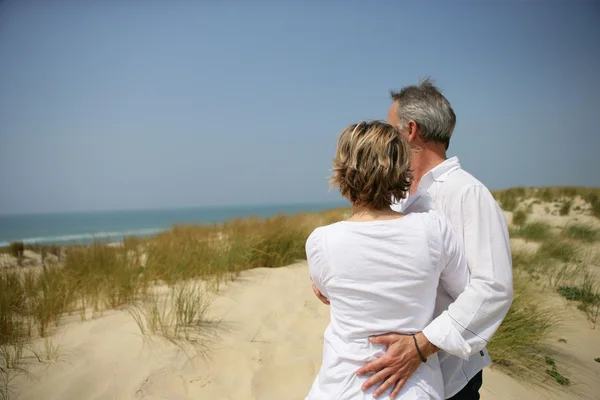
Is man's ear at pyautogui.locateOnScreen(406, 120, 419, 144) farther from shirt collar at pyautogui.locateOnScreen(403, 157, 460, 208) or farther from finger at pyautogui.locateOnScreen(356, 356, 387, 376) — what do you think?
finger at pyautogui.locateOnScreen(356, 356, 387, 376)

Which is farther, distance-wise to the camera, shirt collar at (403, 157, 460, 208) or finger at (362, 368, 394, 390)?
shirt collar at (403, 157, 460, 208)

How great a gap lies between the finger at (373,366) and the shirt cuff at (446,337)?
188 millimetres

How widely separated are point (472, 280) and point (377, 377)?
0.51m

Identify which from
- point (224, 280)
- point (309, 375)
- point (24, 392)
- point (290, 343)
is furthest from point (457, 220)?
point (224, 280)

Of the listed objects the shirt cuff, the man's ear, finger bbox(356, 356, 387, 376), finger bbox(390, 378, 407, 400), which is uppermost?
the man's ear

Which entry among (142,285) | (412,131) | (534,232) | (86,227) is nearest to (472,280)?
(412,131)

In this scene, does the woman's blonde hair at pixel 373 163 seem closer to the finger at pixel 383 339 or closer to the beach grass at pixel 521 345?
the finger at pixel 383 339

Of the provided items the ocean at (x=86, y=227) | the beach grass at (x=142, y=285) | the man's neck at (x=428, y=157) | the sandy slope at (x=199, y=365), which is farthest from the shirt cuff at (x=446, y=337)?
the ocean at (x=86, y=227)

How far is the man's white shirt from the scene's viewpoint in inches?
53.5

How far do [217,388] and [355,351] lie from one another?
6.31 ft

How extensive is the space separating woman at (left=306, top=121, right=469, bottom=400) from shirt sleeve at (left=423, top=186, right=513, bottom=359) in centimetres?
6

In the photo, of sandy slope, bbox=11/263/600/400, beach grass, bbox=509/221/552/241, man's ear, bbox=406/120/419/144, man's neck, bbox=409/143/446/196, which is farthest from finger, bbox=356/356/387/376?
beach grass, bbox=509/221/552/241

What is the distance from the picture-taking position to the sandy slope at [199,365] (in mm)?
2744

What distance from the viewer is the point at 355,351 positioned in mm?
1304
